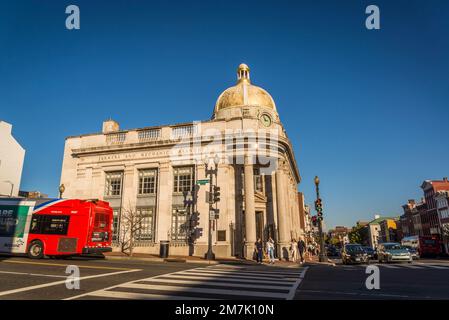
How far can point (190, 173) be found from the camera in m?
26.8

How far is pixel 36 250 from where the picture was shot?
17.3 m

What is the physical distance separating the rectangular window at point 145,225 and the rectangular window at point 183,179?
315 cm

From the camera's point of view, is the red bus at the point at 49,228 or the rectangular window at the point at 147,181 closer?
the red bus at the point at 49,228

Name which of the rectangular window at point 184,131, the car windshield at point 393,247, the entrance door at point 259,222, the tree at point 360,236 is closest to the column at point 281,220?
the entrance door at point 259,222

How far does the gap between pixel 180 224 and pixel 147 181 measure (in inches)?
215

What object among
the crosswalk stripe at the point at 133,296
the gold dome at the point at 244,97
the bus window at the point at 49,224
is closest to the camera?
the crosswalk stripe at the point at 133,296

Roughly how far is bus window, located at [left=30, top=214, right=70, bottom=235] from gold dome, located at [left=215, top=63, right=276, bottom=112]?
22997 mm

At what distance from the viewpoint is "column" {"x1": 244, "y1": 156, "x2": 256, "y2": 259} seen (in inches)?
920

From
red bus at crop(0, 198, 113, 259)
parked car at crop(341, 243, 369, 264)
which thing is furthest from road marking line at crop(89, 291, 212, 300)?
parked car at crop(341, 243, 369, 264)

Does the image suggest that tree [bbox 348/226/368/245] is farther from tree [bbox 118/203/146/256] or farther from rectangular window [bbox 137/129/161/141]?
tree [bbox 118/203/146/256]

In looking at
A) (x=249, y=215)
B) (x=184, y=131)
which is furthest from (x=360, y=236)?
(x=184, y=131)

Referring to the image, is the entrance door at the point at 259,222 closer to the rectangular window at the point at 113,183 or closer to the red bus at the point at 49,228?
the rectangular window at the point at 113,183

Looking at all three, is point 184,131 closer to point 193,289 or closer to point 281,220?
point 281,220

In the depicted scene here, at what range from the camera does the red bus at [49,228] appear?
17125mm
